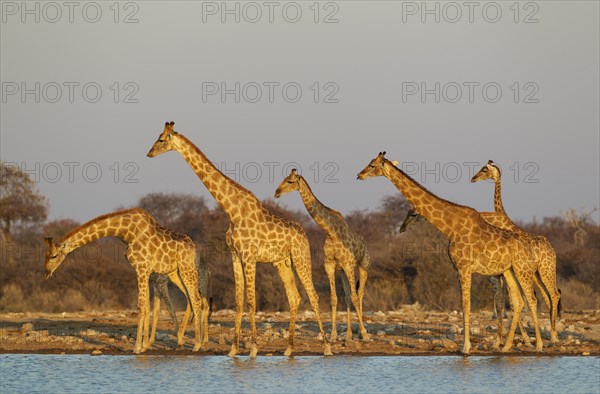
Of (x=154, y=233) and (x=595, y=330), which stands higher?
(x=154, y=233)

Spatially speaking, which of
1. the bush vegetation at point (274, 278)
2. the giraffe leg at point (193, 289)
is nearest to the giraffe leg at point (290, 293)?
the giraffe leg at point (193, 289)

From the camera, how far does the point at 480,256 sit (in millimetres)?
17531

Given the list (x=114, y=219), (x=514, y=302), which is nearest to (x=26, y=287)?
(x=114, y=219)

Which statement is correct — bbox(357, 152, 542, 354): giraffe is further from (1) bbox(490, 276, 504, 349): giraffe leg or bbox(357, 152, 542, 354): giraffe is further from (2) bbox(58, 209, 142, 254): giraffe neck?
(2) bbox(58, 209, 142, 254): giraffe neck

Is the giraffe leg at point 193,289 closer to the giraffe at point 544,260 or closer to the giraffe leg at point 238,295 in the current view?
the giraffe leg at point 238,295

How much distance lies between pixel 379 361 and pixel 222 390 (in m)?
3.23

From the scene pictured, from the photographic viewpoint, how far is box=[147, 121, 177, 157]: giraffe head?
17844 millimetres

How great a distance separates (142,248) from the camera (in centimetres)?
1789

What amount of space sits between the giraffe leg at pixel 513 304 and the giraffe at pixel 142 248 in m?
4.78

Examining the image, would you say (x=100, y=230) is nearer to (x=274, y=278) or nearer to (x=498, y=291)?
(x=498, y=291)

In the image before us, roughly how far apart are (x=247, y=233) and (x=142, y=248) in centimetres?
164

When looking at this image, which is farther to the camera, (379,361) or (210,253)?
(210,253)

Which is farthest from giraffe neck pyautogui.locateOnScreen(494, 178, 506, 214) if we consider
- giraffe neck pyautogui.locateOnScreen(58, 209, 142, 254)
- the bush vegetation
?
the bush vegetation

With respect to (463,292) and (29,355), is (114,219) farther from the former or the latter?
(463,292)
